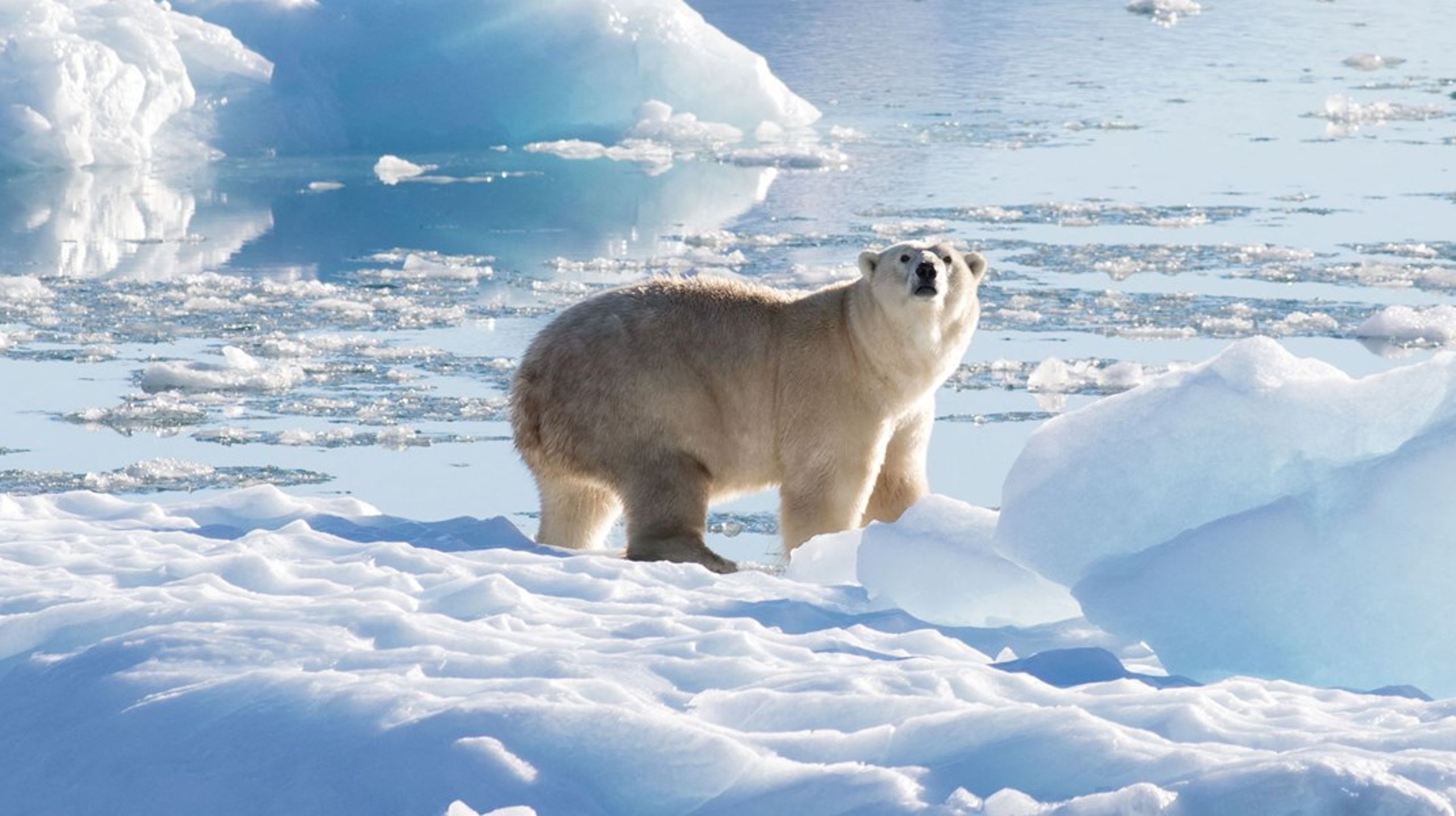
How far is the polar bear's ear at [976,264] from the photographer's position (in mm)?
5086

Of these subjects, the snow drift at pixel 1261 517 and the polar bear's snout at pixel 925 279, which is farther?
the polar bear's snout at pixel 925 279

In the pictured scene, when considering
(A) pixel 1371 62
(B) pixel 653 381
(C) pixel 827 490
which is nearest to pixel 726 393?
(B) pixel 653 381

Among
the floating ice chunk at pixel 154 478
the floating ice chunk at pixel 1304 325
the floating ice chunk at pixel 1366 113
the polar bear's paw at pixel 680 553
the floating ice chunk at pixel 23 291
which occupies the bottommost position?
the floating ice chunk at pixel 154 478

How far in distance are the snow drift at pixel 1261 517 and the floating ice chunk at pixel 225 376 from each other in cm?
432

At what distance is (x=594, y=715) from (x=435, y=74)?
39.1 ft

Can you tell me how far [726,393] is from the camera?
499 centimetres

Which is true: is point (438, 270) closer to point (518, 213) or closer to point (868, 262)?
point (518, 213)

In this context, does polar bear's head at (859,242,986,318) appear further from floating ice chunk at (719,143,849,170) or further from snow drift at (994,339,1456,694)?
floating ice chunk at (719,143,849,170)

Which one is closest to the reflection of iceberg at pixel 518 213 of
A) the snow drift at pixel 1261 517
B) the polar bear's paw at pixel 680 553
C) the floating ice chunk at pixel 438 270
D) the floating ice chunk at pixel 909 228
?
the floating ice chunk at pixel 438 270

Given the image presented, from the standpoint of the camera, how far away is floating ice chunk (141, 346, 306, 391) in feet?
24.7

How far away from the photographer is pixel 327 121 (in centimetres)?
1436

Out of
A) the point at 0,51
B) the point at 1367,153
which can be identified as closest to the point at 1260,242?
the point at 1367,153

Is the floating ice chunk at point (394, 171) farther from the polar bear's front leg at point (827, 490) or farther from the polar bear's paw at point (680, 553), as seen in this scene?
the polar bear's paw at point (680, 553)

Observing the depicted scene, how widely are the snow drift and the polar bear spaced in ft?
3.69
